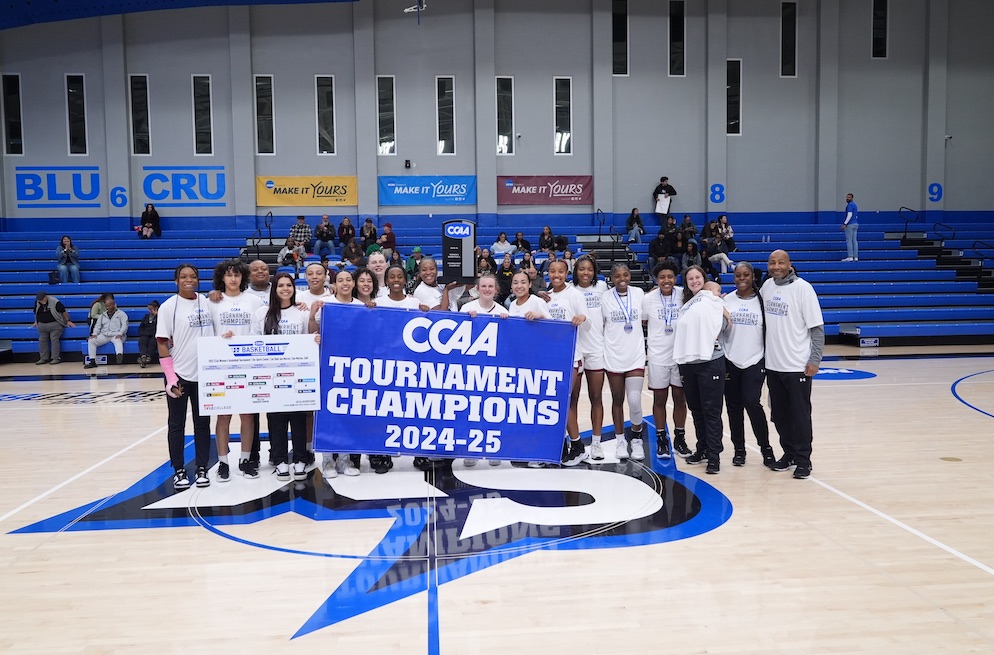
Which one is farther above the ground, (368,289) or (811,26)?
(811,26)

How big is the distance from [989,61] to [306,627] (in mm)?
24712

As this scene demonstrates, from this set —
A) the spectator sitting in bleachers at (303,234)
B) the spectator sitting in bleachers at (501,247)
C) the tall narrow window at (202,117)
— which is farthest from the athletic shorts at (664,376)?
the tall narrow window at (202,117)

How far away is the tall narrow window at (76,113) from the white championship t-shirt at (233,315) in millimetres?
17188

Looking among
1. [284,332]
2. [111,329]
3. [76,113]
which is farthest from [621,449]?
[76,113]

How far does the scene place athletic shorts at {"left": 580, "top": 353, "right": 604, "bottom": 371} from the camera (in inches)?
243

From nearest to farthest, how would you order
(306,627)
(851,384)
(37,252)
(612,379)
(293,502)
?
(306,627) < (293,502) < (612,379) < (851,384) < (37,252)

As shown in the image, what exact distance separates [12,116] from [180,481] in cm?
1866

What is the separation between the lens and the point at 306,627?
11.2 ft

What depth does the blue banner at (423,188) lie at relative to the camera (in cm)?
1983

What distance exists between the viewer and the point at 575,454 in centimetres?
622

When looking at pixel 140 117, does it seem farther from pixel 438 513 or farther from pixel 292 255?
pixel 438 513

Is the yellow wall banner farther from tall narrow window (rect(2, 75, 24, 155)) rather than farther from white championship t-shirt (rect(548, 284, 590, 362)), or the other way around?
white championship t-shirt (rect(548, 284, 590, 362))

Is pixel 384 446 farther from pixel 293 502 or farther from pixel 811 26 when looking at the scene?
pixel 811 26

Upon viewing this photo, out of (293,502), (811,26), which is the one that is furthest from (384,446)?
(811,26)
